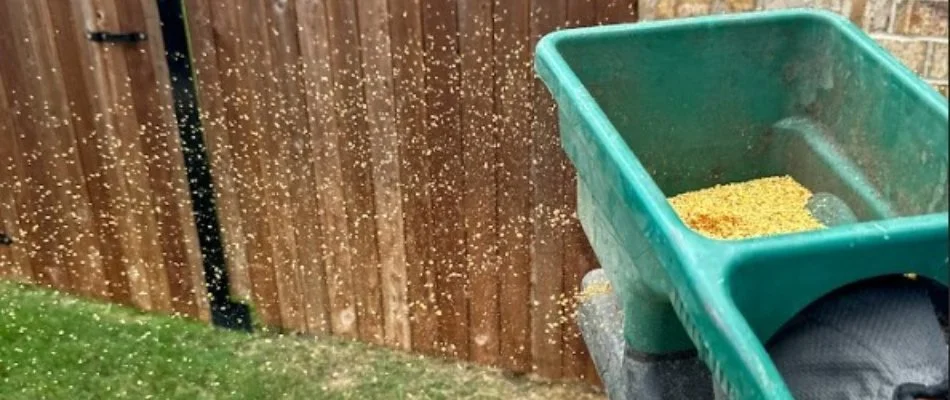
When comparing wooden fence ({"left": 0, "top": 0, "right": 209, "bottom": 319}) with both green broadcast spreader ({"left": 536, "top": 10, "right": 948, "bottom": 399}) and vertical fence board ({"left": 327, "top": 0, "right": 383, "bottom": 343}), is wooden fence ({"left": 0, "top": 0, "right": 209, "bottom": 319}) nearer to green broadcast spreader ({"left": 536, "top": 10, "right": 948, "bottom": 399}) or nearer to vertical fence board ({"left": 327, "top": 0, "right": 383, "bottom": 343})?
vertical fence board ({"left": 327, "top": 0, "right": 383, "bottom": 343})

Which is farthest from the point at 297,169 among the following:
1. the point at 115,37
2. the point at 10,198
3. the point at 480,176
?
the point at 10,198

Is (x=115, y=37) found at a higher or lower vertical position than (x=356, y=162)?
higher

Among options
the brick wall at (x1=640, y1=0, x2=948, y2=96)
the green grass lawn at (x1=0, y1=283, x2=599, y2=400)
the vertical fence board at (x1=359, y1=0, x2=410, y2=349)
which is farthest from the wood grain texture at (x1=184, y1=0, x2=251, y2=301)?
the brick wall at (x1=640, y1=0, x2=948, y2=96)

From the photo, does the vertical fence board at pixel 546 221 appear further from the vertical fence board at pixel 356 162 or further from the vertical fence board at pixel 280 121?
the vertical fence board at pixel 280 121

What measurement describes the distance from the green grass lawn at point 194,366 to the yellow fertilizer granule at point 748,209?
1.97m

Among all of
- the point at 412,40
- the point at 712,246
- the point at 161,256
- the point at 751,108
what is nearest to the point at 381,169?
the point at 412,40

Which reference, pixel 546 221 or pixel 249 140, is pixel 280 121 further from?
pixel 546 221

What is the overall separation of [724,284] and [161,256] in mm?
3383

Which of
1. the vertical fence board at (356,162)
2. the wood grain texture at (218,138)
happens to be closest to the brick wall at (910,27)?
the vertical fence board at (356,162)

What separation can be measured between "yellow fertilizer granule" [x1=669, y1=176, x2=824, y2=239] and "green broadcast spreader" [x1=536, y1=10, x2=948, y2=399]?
0.04 meters

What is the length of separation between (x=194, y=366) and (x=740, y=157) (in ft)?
8.59

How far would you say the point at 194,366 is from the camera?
4348mm

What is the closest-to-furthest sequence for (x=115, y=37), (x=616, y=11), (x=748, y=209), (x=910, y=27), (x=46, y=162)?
(x=748, y=209)
(x=910, y=27)
(x=616, y=11)
(x=115, y=37)
(x=46, y=162)

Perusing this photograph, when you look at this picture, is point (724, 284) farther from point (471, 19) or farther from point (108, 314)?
point (108, 314)
